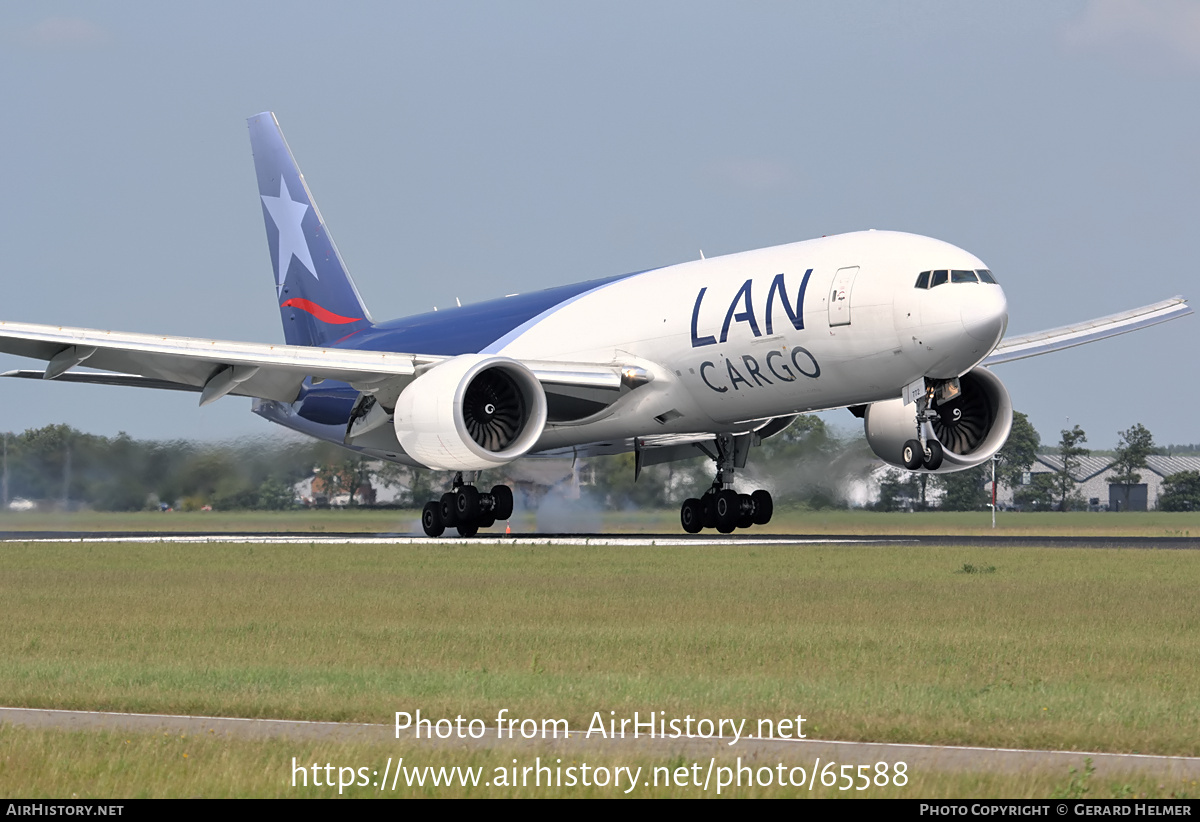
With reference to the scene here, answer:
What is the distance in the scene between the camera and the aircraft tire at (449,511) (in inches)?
1375

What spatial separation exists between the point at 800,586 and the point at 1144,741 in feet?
38.5

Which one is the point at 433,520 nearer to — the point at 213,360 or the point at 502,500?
the point at 502,500

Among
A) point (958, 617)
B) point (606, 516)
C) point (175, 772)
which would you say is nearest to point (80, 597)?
point (958, 617)

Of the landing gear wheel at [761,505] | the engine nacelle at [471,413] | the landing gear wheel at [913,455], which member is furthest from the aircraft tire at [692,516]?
the landing gear wheel at [913,455]

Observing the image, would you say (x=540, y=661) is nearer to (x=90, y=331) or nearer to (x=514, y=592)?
(x=514, y=592)

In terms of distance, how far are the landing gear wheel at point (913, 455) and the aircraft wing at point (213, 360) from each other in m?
6.68

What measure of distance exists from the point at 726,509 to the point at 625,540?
14.4 ft

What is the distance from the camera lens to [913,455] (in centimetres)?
2973

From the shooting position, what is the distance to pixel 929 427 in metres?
29.8

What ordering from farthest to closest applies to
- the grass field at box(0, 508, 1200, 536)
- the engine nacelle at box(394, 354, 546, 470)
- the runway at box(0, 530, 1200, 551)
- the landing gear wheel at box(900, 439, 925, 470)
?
the grass field at box(0, 508, 1200, 536) → the runway at box(0, 530, 1200, 551) → the engine nacelle at box(394, 354, 546, 470) → the landing gear wheel at box(900, 439, 925, 470)

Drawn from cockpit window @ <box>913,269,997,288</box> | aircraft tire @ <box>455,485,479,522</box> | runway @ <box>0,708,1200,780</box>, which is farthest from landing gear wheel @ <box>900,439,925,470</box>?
runway @ <box>0,708,1200,780</box>

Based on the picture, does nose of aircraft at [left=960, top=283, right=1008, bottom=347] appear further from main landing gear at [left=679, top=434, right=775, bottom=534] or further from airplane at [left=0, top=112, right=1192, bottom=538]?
main landing gear at [left=679, top=434, right=775, bottom=534]

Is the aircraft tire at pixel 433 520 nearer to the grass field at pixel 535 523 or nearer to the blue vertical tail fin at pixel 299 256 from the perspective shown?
the grass field at pixel 535 523

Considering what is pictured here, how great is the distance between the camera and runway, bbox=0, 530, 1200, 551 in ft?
104
